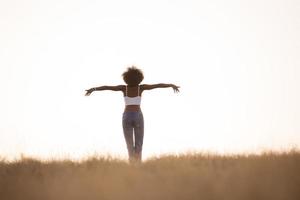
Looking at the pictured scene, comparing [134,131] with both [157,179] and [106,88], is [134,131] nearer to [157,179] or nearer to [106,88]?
[106,88]

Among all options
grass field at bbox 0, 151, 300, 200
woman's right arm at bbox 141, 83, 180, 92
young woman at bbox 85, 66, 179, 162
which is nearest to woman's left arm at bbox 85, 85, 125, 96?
Answer: young woman at bbox 85, 66, 179, 162

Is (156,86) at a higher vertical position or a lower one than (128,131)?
higher

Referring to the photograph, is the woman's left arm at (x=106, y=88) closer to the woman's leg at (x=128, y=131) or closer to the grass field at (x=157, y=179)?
the woman's leg at (x=128, y=131)

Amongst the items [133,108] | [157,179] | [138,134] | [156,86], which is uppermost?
[156,86]

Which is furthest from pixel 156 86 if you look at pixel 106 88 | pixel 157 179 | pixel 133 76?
pixel 157 179

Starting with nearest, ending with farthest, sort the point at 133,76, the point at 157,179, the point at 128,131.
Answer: the point at 157,179, the point at 128,131, the point at 133,76

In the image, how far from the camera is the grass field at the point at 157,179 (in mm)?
7684

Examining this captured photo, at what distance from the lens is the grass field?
7684 mm

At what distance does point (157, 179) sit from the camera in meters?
9.08

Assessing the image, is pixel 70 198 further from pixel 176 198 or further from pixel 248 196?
pixel 248 196

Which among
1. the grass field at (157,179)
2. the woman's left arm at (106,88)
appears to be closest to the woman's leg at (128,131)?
the woman's left arm at (106,88)

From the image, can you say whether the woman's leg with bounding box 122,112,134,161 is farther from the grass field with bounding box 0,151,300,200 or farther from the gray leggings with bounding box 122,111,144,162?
the grass field with bounding box 0,151,300,200

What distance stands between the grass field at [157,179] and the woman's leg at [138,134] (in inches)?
48.3

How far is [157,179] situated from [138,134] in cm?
407
